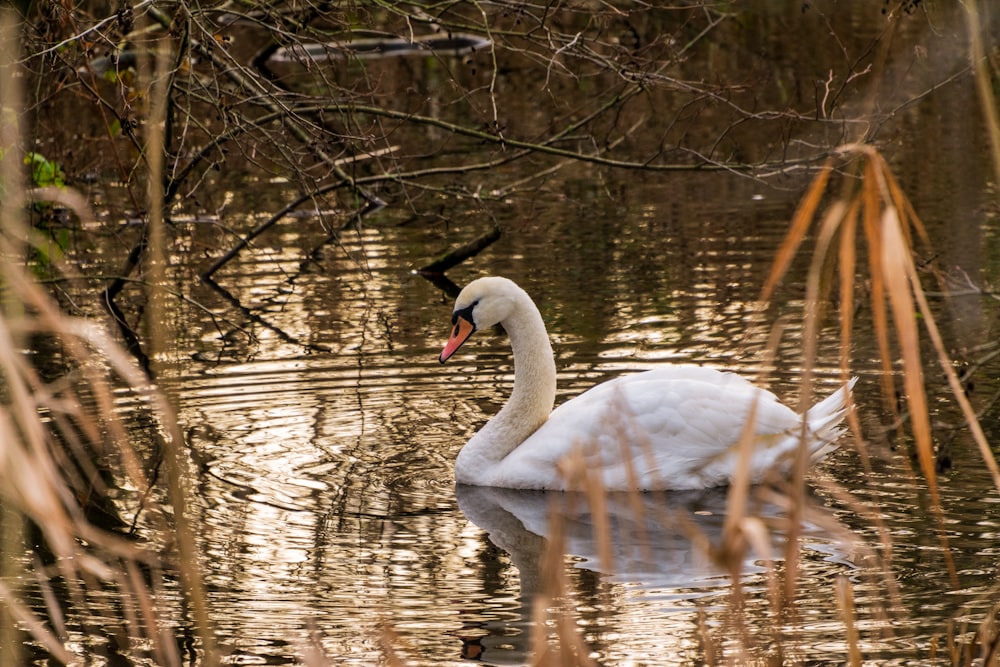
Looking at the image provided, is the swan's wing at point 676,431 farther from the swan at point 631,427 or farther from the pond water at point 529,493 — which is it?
the pond water at point 529,493

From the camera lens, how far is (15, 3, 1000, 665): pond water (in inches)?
211

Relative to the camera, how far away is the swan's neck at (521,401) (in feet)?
24.8

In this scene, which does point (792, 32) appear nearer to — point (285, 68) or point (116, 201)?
point (285, 68)

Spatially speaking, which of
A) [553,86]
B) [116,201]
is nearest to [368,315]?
[116,201]

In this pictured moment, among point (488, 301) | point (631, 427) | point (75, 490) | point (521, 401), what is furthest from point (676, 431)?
point (75, 490)

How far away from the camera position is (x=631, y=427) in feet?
24.3

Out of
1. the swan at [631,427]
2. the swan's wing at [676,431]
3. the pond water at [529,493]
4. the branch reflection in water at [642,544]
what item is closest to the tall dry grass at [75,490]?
the pond water at [529,493]

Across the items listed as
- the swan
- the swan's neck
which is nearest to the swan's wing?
the swan

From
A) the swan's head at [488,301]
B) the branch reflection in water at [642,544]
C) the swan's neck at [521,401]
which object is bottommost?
the branch reflection in water at [642,544]

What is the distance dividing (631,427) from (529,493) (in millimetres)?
618

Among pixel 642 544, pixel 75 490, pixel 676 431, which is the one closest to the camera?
pixel 642 544

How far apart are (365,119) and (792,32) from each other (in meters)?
8.75

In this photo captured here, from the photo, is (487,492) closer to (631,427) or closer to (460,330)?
(631,427)

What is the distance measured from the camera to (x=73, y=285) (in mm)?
11945
